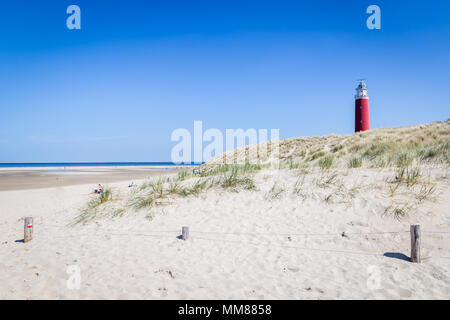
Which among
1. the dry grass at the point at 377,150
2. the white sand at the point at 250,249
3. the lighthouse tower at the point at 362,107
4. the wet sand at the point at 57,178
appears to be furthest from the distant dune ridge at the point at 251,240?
the lighthouse tower at the point at 362,107

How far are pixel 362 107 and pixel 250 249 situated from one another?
31.4 meters

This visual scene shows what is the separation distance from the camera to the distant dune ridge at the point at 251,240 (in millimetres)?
4840

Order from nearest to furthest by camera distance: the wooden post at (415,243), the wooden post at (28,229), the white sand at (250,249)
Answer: the white sand at (250,249) < the wooden post at (415,243) < the wooden post at (28,229)

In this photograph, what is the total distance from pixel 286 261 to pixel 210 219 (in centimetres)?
281

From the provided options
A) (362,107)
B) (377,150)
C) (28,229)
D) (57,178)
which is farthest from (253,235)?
(362,107)

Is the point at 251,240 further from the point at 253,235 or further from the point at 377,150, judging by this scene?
the point at 377,150

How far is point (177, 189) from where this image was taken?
977 centimetres

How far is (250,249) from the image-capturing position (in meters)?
6.32

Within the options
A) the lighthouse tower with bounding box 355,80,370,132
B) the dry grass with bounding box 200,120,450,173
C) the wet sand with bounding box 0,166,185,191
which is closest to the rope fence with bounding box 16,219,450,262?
the dry grass with bounding box 200,120,450,173

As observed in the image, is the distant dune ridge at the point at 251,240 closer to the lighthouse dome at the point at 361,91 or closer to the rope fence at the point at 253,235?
the rope fence at the point at 253,235

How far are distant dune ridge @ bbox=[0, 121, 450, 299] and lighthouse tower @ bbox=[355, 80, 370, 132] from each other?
22.5 meters

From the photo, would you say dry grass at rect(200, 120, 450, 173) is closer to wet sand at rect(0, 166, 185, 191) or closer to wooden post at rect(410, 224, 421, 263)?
wooden post at rect(410, 224, 421, 263)

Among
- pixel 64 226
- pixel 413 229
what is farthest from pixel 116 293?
pixel 413 229

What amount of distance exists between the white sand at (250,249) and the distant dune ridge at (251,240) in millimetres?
28
